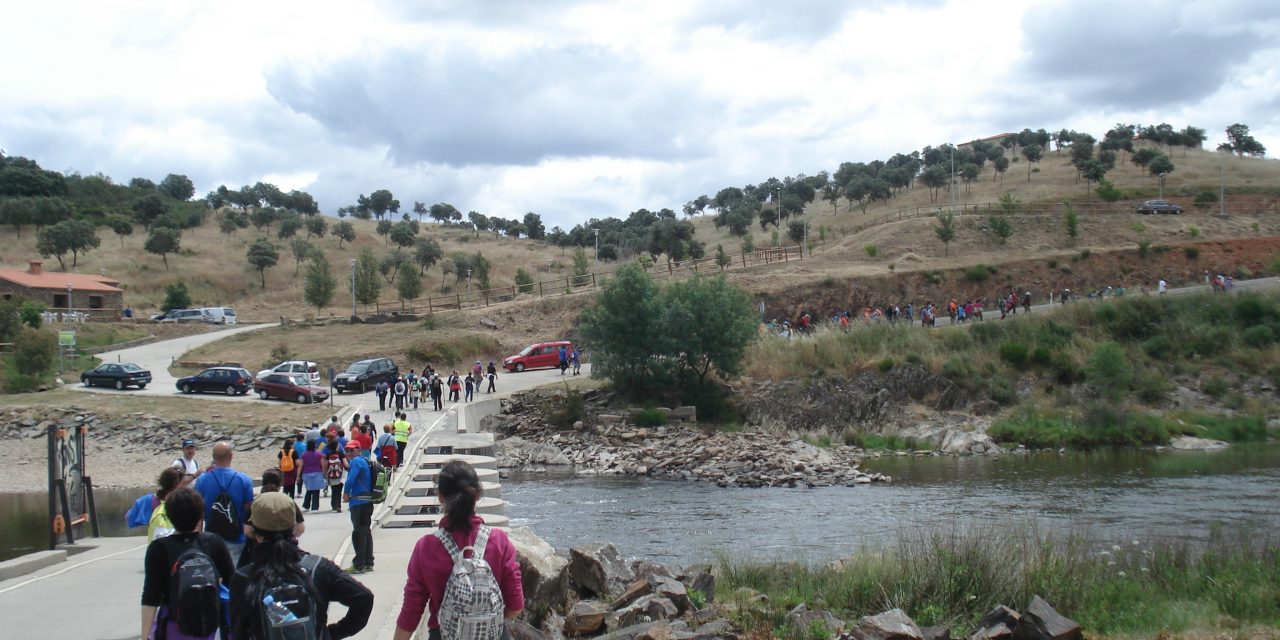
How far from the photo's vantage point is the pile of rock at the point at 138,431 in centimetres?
3644

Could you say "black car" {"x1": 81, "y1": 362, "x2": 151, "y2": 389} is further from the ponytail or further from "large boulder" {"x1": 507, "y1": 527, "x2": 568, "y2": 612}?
the ponytail

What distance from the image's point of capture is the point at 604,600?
43.7ft

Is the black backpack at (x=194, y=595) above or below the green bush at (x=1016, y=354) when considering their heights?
above

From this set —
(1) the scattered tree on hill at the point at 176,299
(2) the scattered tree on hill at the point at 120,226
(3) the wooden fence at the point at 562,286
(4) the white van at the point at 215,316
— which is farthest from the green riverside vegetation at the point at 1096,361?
(2) the scattered tree on hill at the point at 120,226

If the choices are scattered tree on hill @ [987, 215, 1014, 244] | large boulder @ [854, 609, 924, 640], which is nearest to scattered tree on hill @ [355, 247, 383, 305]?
scattered tree on hill @ [987, 215, 1014, 244]

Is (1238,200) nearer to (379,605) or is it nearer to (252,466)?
(252,466)

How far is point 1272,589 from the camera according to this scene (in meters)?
13.2

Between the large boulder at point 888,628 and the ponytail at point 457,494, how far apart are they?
6720 mm

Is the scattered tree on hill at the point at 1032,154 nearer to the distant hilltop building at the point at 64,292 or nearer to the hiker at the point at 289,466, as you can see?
the distant hilltop building at the point at 64,292

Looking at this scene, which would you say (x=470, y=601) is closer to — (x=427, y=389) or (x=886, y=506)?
(x=886, y=506)

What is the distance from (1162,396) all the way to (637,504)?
96.9ft

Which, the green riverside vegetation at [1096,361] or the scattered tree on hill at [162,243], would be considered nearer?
the green riverside vegetation at [1096,361]

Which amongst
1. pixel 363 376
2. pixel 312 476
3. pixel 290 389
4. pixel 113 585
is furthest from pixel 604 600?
pixel 363 376

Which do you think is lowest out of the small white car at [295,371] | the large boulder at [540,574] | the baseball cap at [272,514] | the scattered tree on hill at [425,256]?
the large boulder at [540,574]
